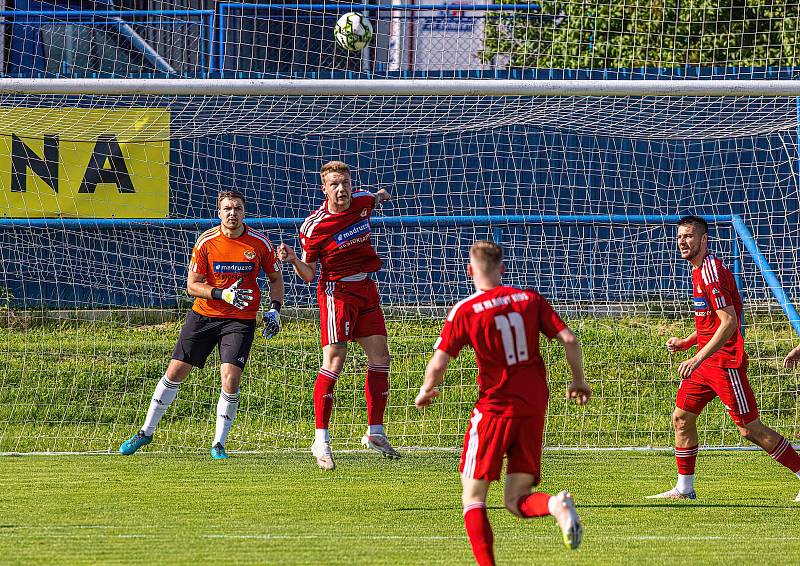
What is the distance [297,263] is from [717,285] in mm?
2795

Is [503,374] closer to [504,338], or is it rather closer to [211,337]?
[504,338]

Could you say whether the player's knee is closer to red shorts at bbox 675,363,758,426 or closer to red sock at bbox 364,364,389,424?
red shorts at bbox 675,363,758,426

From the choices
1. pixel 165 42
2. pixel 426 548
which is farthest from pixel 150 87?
pixel 165 42

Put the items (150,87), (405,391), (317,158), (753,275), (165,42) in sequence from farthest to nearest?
(165,42), (317,158), (753,275), (405,391), (150,87)

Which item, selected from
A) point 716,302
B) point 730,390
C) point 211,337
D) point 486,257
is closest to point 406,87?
point 211,337

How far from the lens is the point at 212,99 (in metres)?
10.9

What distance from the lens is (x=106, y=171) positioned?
12320 millimetres

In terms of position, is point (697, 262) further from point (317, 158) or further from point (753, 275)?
point (317, 158)

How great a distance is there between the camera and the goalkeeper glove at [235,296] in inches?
353

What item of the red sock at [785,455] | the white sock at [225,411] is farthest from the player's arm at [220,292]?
the red sock at [785,455]

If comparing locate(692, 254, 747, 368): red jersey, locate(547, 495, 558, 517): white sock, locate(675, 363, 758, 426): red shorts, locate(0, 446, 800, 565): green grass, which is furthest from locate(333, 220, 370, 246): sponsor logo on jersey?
locate(547, 495, 558, 517): white sock

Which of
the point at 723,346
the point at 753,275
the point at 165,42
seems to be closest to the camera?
the point at 723,346

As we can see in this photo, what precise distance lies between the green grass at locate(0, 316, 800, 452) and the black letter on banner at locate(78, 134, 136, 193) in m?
1.68

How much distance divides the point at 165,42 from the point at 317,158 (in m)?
3.78
